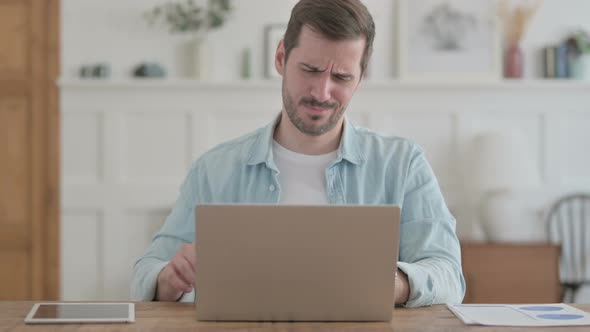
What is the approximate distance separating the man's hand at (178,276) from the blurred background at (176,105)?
9.67ft

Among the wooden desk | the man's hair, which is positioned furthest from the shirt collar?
the wooden desk

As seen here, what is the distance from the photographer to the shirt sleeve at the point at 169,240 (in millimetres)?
1914

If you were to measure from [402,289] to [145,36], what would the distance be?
3418mm

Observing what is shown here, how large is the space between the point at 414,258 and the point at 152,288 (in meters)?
0.61

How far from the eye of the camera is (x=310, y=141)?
2156 mm

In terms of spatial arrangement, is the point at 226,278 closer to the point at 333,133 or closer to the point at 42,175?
the point at 333,133

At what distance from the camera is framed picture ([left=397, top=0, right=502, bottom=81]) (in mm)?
4781

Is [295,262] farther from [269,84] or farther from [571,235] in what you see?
[571,235]

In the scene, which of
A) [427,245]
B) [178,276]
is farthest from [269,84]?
[178,276]

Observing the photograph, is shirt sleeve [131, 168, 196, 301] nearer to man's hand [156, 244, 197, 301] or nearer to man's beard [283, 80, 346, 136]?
man's hand [156, 244, 197, 301]

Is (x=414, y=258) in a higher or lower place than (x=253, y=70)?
lower

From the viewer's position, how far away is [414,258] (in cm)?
198

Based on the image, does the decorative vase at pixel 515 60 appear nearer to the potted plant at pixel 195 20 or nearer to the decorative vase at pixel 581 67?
the decorative vase at pixel 581 67

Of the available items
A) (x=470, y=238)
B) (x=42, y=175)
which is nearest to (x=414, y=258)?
(x=470, y=238)
